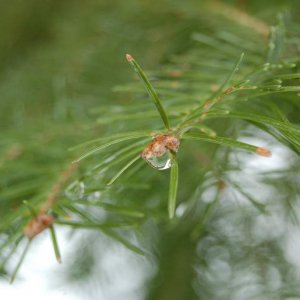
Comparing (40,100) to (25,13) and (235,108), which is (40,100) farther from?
(235,108)

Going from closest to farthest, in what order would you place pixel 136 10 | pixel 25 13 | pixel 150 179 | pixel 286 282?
1. pixel 150 179
2. pixel 286 282
3. pixel 136 10
4. pixel 25 13

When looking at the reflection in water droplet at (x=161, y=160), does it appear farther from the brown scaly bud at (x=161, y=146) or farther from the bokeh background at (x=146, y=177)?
the bokeh background at (x=146, y=177)

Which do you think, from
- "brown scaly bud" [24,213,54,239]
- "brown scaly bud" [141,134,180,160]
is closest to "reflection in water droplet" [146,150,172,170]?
"brown scaly bud" [141,134,180,160]

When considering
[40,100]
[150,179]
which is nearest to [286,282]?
[150,179]

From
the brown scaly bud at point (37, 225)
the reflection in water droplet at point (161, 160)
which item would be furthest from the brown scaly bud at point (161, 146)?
the brown scaly bud at point (37, 225)

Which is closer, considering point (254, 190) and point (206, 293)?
point (254, 190)

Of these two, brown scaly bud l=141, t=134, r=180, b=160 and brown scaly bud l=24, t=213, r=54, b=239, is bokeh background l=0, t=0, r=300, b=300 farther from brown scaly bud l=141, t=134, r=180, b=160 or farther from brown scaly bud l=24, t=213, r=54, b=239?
brown scaly bud l=141, t=134, r=180, b=160

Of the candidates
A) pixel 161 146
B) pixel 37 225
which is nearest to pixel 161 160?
pixel 161 146
